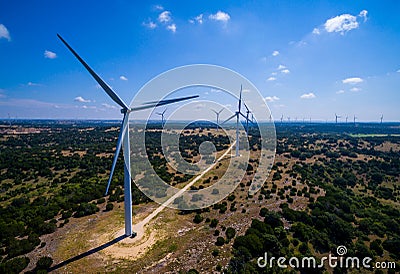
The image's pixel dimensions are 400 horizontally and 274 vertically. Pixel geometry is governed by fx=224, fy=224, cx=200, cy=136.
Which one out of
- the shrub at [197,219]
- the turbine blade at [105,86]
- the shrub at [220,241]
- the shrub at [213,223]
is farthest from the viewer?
the shrub at [197,219]

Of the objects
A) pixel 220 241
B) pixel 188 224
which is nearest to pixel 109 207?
pixel 188 224

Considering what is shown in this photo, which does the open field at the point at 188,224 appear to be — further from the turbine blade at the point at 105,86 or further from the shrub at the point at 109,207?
the turbine blade at the point at 105,86

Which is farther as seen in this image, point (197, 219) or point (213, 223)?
point (197, 219)

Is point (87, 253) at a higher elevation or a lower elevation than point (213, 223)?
lower

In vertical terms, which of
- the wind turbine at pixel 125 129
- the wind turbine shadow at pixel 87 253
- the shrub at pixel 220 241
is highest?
the wind turbine at pixel 125 129

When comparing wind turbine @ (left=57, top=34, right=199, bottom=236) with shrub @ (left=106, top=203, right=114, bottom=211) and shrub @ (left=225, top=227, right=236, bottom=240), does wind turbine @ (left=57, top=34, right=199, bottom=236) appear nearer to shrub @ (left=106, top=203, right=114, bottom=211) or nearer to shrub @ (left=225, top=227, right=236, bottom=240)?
shrub @ (left=106, top=203, right=114, bottom=211)

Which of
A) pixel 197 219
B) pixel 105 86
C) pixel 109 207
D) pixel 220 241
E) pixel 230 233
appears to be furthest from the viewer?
pixel 109 207

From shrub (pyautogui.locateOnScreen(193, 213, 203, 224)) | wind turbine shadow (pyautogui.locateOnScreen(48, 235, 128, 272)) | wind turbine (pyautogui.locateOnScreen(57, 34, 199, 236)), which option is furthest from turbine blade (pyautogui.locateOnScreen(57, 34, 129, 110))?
shrub (pyautogui.locateOnScreen(193, 213, 203, 224))

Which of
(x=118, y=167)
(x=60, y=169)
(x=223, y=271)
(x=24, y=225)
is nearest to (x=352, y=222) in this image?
(x=223, y=271)

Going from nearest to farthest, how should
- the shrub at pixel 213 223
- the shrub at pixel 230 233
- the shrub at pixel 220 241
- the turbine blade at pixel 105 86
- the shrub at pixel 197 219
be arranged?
1. the turbine blade at pixel 105 86
2. the shrub at pixel 220 241
3. the shrub at pixel 230 233
4. the shrub at pixel 213 223
5. the shrub at pixel 197 219

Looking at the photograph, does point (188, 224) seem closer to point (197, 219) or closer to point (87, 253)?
point (197, 219)

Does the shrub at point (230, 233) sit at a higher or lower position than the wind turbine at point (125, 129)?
lower

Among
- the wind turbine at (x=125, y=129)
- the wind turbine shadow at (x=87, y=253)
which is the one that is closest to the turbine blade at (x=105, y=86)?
the wind turbine at (x=125, y=129)

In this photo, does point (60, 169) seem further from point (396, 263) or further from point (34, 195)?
point (396, 263)
